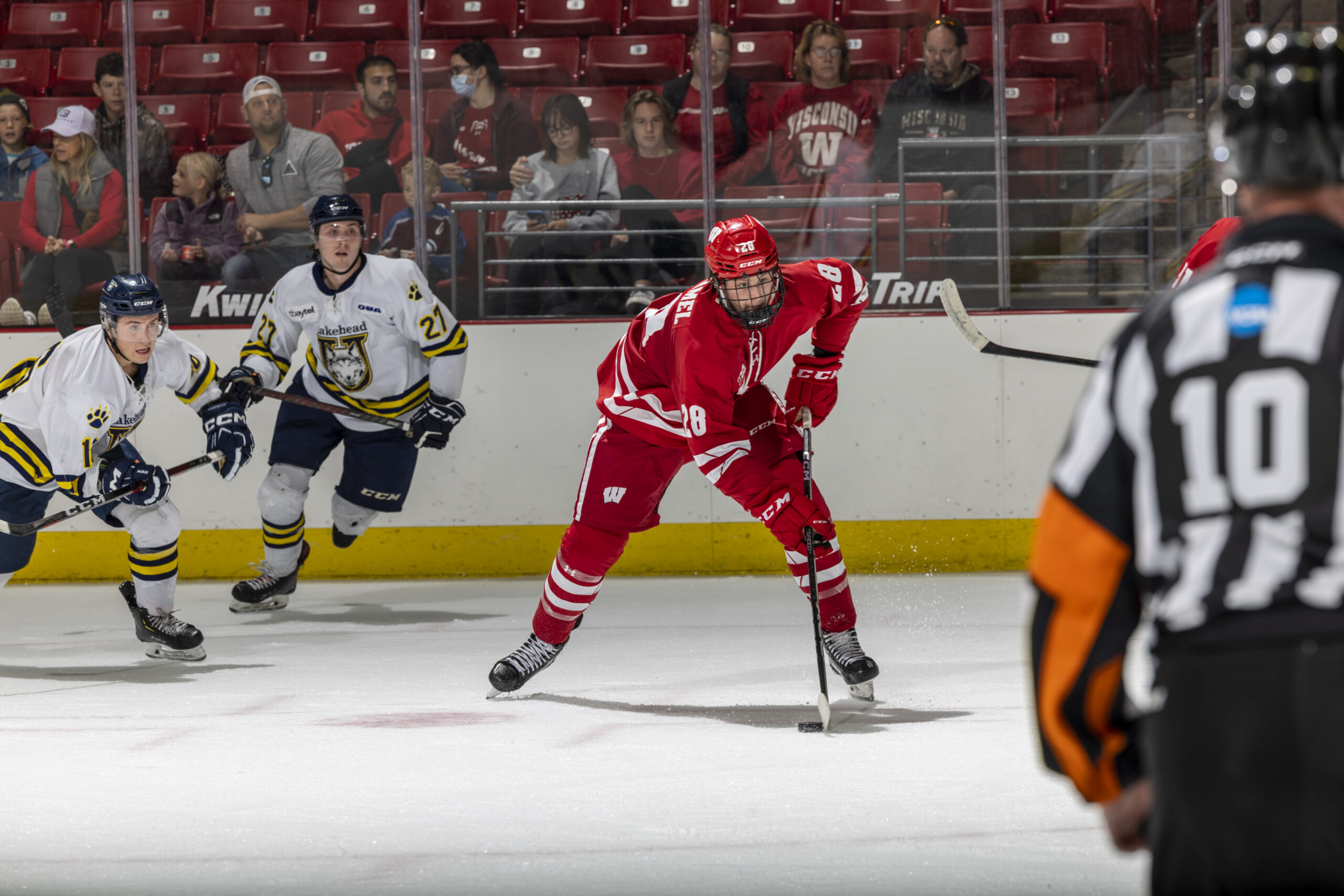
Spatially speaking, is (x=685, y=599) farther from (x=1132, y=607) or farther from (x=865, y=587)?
(x=1132, y=607)

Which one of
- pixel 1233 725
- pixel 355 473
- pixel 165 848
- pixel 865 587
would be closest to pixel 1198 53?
pixel 865 587

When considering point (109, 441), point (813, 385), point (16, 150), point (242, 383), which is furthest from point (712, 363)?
point (16, 150)

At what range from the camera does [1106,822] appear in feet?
3.17

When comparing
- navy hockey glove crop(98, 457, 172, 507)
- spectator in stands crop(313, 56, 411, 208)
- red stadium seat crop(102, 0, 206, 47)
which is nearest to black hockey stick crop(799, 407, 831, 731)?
navy hockey glove crop(98, 457, 172, 507)

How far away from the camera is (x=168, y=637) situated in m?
3.89

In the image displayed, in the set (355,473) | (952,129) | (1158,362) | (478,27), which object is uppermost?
(478,27)

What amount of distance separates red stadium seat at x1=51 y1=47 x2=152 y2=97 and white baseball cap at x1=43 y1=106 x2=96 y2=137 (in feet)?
0.18

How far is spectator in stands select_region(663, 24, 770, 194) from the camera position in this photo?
17.6ft

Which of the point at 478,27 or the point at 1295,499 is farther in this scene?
the point at 478,27

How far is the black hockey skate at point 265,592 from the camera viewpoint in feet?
15.6

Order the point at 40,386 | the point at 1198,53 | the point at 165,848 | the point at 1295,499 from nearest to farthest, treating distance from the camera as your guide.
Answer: the point at 1295,499
the point at 165,848
the point at 40,386
the point at 1198,53

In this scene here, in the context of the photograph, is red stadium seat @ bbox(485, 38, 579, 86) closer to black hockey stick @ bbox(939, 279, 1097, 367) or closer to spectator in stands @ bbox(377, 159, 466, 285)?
spectator in stands @ bbox(377, 159, 466, 285)

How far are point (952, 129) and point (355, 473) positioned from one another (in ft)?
8.19

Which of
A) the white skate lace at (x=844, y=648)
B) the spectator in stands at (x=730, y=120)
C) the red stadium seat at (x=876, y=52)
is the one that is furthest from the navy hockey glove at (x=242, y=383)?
the red stadium seat at (x=876, y=52)
